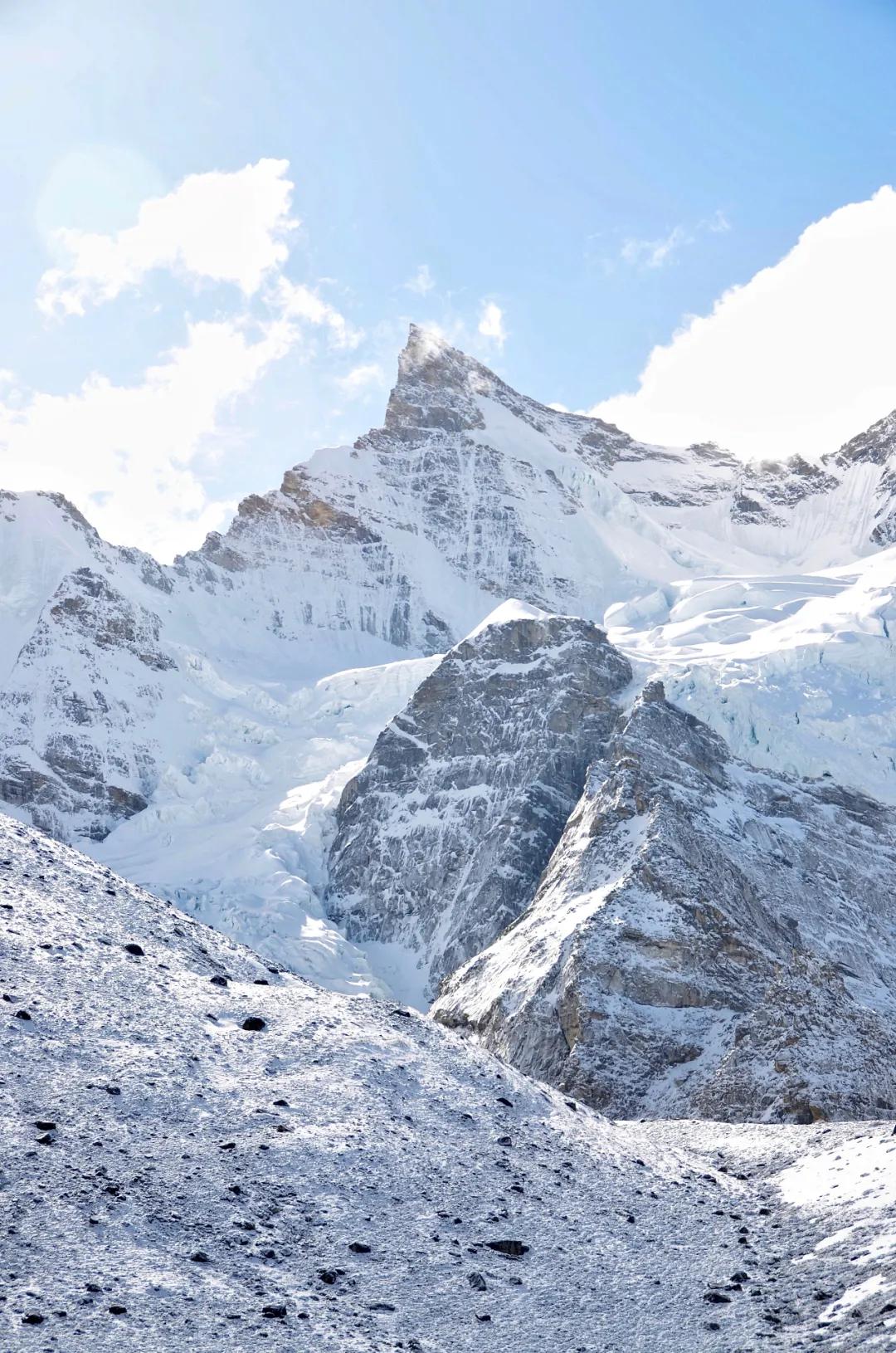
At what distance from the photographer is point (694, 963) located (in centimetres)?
6059

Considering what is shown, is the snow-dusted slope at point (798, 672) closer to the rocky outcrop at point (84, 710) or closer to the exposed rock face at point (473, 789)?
the exposed rock face at point (473, 789)

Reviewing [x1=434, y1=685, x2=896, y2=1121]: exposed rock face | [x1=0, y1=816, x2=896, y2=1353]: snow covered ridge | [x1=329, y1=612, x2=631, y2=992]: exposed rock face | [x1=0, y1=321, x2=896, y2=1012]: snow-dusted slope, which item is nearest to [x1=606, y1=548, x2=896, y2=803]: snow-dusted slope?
[x1=0, y1=321, x2=896, y2=1012]: snow-dusted slope

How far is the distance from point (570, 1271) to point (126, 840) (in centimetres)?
13240

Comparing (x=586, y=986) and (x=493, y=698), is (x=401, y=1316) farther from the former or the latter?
(x=493, y=698)

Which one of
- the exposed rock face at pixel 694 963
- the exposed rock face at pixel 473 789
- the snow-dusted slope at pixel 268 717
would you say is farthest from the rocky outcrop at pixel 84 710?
the exposed rock face at pixel 694 963

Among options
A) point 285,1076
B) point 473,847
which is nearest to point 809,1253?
point 285,1076

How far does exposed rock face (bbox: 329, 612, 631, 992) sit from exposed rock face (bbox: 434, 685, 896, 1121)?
31.9 meters

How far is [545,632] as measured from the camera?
139 metres

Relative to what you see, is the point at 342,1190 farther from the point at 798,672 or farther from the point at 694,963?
the point at 798,672

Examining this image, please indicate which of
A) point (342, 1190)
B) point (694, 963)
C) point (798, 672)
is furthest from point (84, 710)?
point (342, 1190)

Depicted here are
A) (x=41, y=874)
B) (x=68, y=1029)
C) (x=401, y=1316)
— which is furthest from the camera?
(x=41, y=874)

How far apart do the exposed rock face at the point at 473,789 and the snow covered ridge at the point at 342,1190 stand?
87479 millimetres

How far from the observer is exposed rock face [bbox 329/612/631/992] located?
119 m

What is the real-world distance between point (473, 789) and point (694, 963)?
243 feet
